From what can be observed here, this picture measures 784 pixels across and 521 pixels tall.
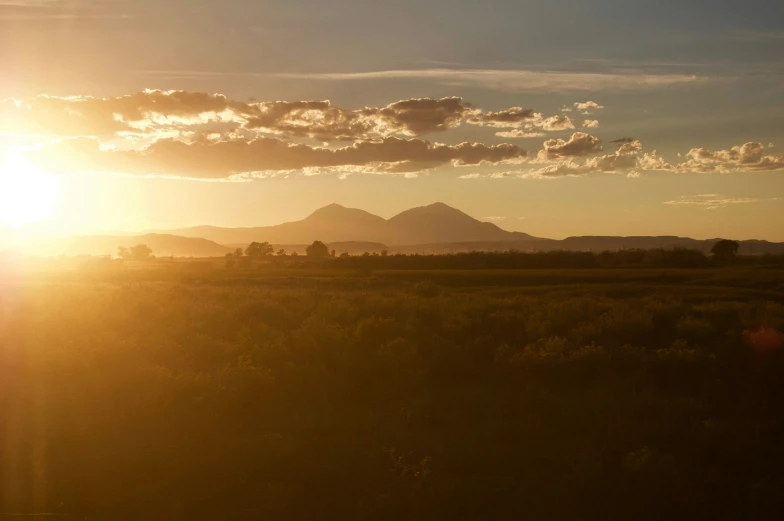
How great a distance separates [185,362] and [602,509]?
11.7m

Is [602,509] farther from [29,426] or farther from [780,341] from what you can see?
[780,341]

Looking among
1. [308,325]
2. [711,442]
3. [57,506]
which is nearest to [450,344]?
[308,325]

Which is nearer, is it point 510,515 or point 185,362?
point 510,515

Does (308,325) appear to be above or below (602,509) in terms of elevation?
above

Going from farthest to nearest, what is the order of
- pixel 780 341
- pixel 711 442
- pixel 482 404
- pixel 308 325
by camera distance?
pixel 308 325
pixel 780 341
pixel 482 404
pixel 711 442

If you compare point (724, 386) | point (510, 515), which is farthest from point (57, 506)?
point (724, 386)

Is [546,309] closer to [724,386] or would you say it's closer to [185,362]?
[724,386]

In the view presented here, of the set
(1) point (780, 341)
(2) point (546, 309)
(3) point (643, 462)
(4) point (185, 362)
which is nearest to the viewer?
(3) point (643, 462)

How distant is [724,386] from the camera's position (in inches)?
643

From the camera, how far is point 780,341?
20.0 m

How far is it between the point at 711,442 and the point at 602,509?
10.6ft

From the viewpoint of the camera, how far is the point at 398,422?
1362 cm

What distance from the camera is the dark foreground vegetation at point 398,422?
10.4 m

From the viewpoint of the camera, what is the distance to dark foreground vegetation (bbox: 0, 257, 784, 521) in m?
10.4
